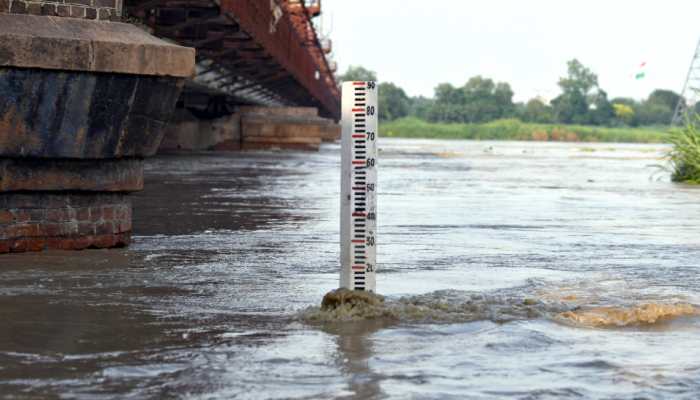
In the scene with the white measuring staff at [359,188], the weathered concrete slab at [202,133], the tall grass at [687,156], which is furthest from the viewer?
the weathered concrete slab at [202,133]

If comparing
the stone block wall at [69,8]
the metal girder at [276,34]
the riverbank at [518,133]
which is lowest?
the riverbank at [518,133]

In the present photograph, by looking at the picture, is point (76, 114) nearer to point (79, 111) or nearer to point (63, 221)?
point (79, 111)

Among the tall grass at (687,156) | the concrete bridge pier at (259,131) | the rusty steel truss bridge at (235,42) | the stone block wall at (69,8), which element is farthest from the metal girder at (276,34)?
the stone block wall at (69,8)

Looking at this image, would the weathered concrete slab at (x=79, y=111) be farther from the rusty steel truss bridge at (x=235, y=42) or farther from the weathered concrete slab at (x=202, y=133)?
the weathered concrete slab at (x=202, y=133)

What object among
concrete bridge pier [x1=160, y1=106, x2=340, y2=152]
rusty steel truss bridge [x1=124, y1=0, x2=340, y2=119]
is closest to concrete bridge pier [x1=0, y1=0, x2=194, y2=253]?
rusty steel truss bridge [x1=124, y1=0, x2=340, y2=119]

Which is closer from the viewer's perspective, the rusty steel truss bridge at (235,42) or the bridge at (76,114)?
the bridge at (76,114)

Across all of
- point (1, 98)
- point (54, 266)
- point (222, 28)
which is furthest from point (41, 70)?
point (222, 28)

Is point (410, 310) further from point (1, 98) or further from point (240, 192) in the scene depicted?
point (240, 192)

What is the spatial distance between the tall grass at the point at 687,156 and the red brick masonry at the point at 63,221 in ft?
54.1

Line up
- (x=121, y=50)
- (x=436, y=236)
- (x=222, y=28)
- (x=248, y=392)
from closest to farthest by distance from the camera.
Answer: (x=248, y=392) < (x=121, y=50) < (x=436, y=236) < (x=222, y=28)

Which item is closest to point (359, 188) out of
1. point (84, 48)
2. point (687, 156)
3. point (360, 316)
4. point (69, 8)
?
point (360, 316)

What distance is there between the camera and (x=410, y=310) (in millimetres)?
6426

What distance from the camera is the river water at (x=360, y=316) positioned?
4.81 m

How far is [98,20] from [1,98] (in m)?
1.08
